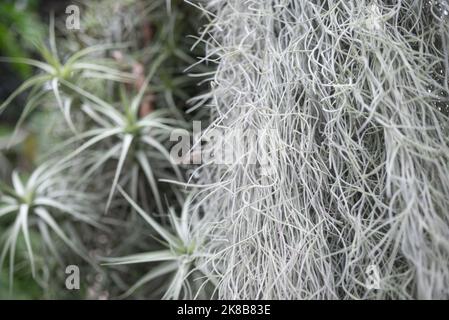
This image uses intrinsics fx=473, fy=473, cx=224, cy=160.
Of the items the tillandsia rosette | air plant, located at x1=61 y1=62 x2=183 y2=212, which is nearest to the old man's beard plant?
the tillandsia rosette

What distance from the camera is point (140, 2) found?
71 centimetres

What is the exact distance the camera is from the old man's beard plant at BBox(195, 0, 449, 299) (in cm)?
40

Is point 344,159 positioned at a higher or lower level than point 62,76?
lower

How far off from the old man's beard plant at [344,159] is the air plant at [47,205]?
0.78ft

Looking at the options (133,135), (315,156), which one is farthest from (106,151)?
(315,156)

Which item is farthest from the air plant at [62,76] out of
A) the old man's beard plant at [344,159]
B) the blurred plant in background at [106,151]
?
the old man's beard plant at [344,159]

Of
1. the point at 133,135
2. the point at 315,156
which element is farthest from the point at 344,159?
the point at 133,135

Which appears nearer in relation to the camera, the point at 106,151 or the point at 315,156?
the point at 315,156

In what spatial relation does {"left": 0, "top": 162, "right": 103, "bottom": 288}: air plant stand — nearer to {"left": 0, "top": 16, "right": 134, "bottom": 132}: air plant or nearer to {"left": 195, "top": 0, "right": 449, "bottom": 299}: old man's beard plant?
{"left": 0, "top": 16, "right": 134, "bottom": 132}: air plant

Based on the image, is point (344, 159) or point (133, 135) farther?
point (133, 135)

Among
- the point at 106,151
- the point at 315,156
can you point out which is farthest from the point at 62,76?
the point at 315,156

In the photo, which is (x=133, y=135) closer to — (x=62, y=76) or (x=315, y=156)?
(x=62, y=76)

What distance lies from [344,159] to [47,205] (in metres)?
0.41

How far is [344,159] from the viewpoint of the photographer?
443 millimetres
